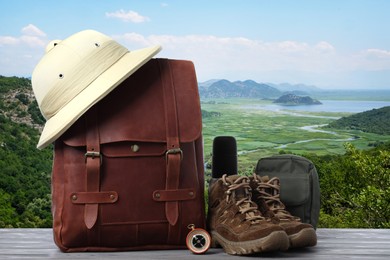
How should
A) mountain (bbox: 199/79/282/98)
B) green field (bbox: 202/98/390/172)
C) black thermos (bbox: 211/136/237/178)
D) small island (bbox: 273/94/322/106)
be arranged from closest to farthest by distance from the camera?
1. black thermos (bbox: 211/136/237/178)
2. mountain (bbox: 199/79/282/98)
3. green field (bbox: 202/98/390/172)
4. small island (bbox: 273/94/322/106)

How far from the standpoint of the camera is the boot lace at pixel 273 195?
5.44 ft

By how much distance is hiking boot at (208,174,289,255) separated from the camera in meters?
1.49

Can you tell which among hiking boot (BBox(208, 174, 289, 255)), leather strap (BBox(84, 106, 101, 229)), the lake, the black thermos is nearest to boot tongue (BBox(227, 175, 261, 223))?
hiking boot (BBox(208, 174, 289, 255))

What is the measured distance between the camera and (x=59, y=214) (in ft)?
5.26

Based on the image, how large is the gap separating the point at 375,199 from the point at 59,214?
5.25 metres

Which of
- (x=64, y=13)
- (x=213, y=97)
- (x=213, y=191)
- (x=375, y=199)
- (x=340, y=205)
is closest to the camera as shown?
(x=213, y=191)

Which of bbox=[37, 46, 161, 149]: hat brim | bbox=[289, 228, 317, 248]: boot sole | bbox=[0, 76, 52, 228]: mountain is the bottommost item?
bbox=[0, 76, 52, 228]: mountain

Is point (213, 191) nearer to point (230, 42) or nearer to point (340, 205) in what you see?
point (340, 205)

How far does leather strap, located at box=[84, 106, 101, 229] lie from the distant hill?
1140cm

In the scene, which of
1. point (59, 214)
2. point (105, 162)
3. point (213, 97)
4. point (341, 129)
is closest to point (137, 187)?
point (105, 162)

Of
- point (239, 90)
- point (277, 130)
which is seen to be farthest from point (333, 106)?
point (239, 90)

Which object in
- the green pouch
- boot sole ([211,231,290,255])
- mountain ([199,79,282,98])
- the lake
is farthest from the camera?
the lake

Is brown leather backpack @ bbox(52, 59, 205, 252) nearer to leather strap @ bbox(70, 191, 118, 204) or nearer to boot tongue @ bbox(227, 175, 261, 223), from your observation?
leather strap @ bbox(70, 191, 118, 204)

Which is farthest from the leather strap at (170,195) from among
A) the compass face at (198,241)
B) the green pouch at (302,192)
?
the green pouch at (302,192)
